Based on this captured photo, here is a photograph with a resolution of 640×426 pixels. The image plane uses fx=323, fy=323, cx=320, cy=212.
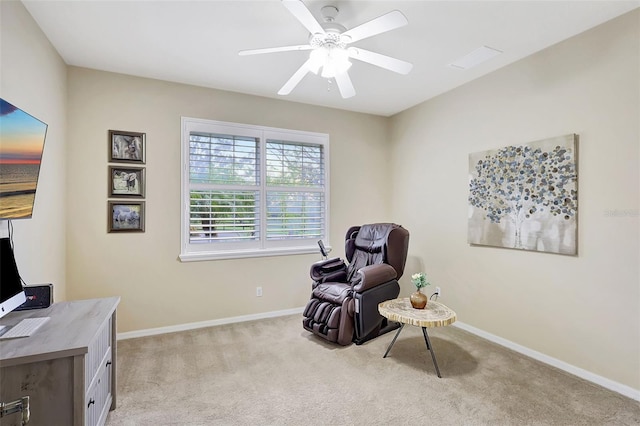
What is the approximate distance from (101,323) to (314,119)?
327 centimetres


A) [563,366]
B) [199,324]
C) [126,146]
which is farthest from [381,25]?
[199,324]

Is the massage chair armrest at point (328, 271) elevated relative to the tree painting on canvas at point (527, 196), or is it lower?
lower

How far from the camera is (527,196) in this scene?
9.39 ft

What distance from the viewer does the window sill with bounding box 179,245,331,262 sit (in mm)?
3457

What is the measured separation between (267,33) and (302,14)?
0.83 metres

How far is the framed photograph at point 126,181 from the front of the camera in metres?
3.15

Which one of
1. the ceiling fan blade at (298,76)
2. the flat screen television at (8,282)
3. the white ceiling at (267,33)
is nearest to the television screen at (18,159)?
the flat screen television at (8,282)

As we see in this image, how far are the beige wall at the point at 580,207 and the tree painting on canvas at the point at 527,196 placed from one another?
3.1 inches

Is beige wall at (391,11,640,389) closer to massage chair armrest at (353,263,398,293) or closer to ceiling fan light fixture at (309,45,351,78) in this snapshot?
massage chair armrest at (353,263,398,293)

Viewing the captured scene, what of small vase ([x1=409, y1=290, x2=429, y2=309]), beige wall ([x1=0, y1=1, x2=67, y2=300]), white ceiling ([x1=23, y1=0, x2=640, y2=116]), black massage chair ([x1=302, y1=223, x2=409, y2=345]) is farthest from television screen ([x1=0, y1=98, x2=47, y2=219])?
small vase ([x1=409, y1=290, x2=429, y2=309])

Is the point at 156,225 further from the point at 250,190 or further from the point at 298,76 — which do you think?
the point at 298,76

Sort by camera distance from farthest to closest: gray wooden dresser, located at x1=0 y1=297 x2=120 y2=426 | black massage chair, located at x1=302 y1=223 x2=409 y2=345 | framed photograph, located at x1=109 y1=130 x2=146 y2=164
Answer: framed photograph, located at x1=109 y1=130 x2=146 y2=164, black massage chair, located at x1=302 y1=223 x2=409 y2=345, gray wooden dresser, located at x1=0 y1=297 x2=120 y2=426

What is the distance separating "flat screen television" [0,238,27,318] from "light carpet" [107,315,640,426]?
3.07ft

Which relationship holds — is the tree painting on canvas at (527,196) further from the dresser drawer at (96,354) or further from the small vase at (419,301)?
the dresser drawer at (96,354)
